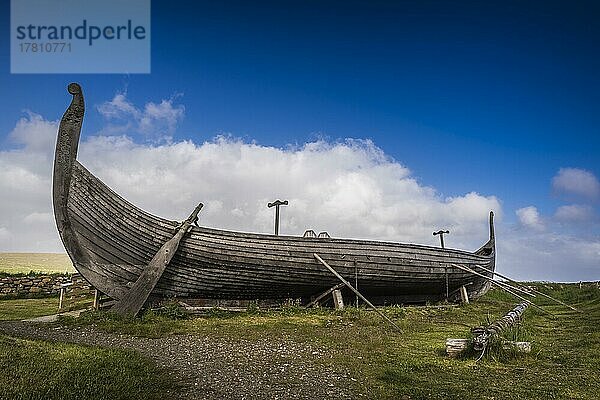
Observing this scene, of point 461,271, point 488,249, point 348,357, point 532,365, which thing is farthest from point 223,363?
point 488,249

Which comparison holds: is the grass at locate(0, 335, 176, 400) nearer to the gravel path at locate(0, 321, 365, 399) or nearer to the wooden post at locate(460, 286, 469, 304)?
the gravel path at locate(0, 321, 365, 399)

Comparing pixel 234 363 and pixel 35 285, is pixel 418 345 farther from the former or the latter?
pixel 35 285

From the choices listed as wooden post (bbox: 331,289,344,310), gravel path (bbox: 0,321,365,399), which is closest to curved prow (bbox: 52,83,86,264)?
gravel path (bbox: 0,321,365,399)

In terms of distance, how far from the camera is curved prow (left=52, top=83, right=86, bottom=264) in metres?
11.2

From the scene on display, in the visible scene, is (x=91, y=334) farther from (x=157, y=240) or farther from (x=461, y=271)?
(x=461, y=271)

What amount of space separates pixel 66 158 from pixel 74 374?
663 centimetres

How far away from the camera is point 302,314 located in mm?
13586

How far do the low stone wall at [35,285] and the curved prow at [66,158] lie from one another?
1043cm

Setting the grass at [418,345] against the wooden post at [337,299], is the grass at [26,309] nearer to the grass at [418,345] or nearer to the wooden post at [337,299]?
the grass at [418,345]

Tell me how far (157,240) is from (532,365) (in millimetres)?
9035

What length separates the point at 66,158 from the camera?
11398 mm

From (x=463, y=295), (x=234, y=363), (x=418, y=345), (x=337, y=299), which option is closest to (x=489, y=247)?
(x=463, y=295)

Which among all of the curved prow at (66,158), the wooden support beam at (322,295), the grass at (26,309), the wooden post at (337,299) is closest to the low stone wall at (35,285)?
the grass at (26,309)

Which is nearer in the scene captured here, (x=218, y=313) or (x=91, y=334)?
(x=91, y=334)
